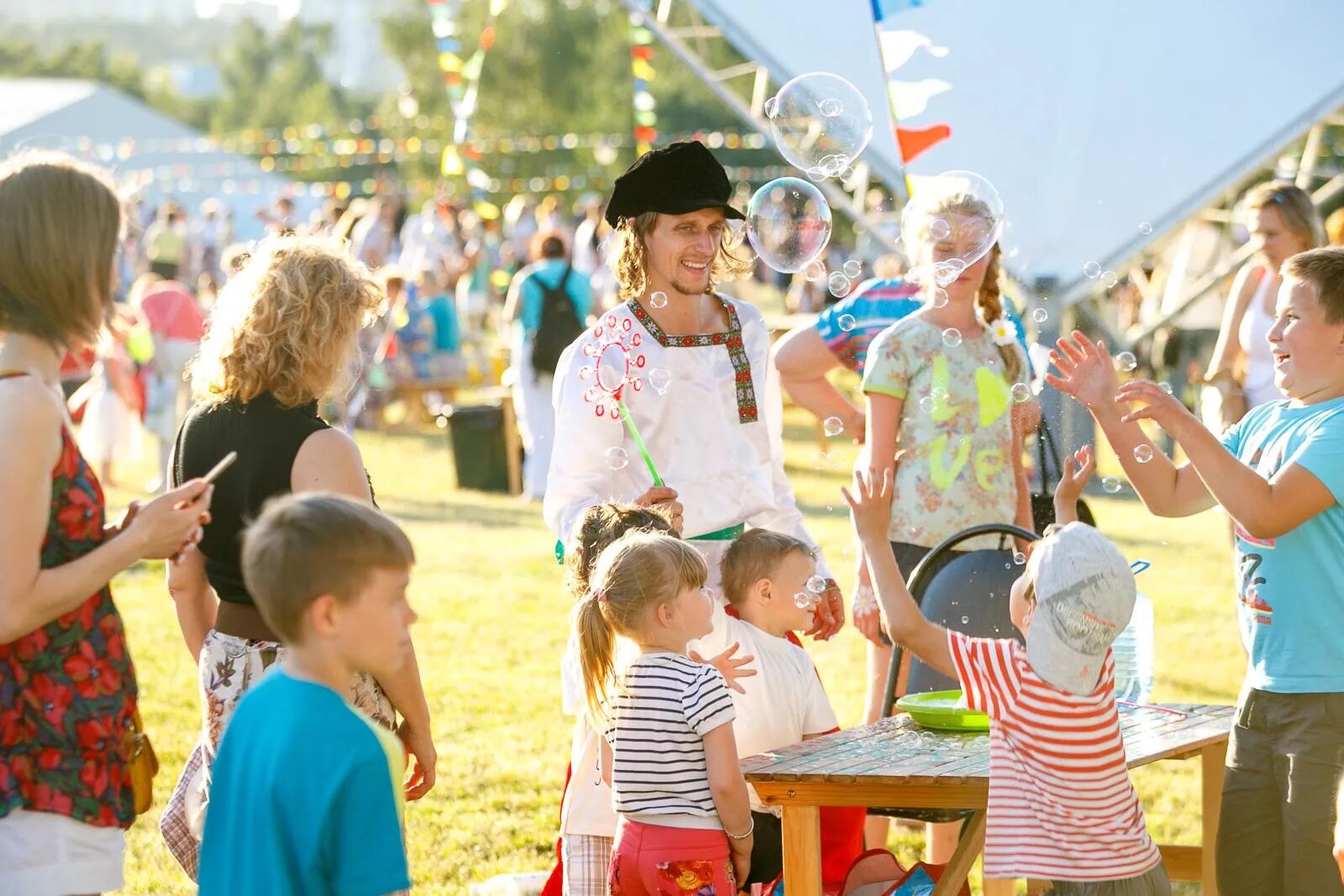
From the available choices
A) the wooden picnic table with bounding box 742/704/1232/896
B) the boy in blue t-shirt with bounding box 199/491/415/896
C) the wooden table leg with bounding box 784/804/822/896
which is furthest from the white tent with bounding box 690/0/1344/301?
the boy in blue t-shirt with bounding box 199/491/415/896

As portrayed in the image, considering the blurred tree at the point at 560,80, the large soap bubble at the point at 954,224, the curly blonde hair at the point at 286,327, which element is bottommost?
the curly blonde hair at the point at 286,327

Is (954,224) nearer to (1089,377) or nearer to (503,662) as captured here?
(1089,377)

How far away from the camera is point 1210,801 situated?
3947 mm

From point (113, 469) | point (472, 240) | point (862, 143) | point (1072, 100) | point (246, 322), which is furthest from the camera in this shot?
point (472, 240)

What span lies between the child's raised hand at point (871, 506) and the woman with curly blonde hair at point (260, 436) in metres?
0.91

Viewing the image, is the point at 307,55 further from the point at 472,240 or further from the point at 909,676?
the point at 909,676

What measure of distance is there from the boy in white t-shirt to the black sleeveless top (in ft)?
3.55

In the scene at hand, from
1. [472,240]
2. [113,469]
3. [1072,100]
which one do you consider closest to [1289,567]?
[1072,100]

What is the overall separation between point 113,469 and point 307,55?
62.2 metres

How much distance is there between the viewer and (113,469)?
44.5 ft

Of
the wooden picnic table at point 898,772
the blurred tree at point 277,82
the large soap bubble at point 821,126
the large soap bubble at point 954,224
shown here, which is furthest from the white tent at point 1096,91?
the blurred tree at point 277,82

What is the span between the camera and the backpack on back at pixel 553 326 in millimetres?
11625

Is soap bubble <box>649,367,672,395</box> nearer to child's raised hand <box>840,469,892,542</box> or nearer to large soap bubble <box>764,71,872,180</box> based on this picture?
child's raised hand <box>840,469,892,542</box>

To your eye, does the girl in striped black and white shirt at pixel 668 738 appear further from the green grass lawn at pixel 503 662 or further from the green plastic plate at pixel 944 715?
the green grass lawn at pixel 503 662
